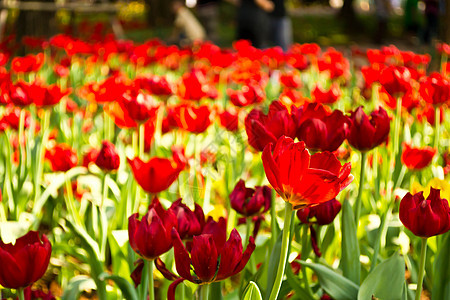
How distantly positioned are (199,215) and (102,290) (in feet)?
1.64

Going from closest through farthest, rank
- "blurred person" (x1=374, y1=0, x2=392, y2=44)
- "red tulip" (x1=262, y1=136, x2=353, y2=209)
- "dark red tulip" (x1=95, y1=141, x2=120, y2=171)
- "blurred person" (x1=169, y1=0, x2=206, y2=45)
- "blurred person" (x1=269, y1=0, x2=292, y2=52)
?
"red tulip" (x1=262, y1=136, x2=353, y2=209), "dark red tulip" (x1=95, y1=141, x2=120, y2=171), "blurred person" (x1=269, y1=0, x2=292, y2=52), "blurred person" (x1=169, y1=0, x2=206, y2=45), "blurred person" (x1=374, y1=0, x2=392, y2=44)

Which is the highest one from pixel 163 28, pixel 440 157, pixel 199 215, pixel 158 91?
pixel 199 215

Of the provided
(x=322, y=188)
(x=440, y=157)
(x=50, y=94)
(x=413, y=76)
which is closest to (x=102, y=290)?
(x=322, y=188)

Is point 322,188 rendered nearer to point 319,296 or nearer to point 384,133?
point 384,133

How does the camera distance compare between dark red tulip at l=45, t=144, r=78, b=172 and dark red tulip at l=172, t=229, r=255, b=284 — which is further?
dark red tulip at l=45, t=144, r=78, b=172

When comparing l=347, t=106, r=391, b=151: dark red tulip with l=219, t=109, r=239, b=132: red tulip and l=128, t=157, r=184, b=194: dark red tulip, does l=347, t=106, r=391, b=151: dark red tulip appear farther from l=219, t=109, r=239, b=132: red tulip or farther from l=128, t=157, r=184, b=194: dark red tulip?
l=219, t=109, r=239, b=132: red tulip

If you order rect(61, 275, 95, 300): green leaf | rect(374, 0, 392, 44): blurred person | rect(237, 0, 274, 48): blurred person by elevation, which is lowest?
rect(374, 0, 392, 44): blurred person

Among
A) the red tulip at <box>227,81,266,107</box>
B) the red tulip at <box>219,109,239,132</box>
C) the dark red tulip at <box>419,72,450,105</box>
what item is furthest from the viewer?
the red tulip at <box>227,81,266,107</box>

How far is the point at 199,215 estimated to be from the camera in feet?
3.65

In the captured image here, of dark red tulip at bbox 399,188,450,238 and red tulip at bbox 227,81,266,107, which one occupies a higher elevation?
dark red tulip at bbox 399,188,450,238

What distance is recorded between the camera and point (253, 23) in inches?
277

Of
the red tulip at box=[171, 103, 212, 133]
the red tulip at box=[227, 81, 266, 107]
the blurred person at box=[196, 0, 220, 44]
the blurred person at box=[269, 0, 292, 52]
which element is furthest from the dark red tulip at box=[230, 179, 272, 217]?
the blurred person at box=[196, 0, 220, 44]

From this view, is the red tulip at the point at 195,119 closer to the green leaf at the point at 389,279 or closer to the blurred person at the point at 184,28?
the green leaf at the point at 389,279

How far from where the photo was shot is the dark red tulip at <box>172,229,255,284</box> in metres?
0.92
